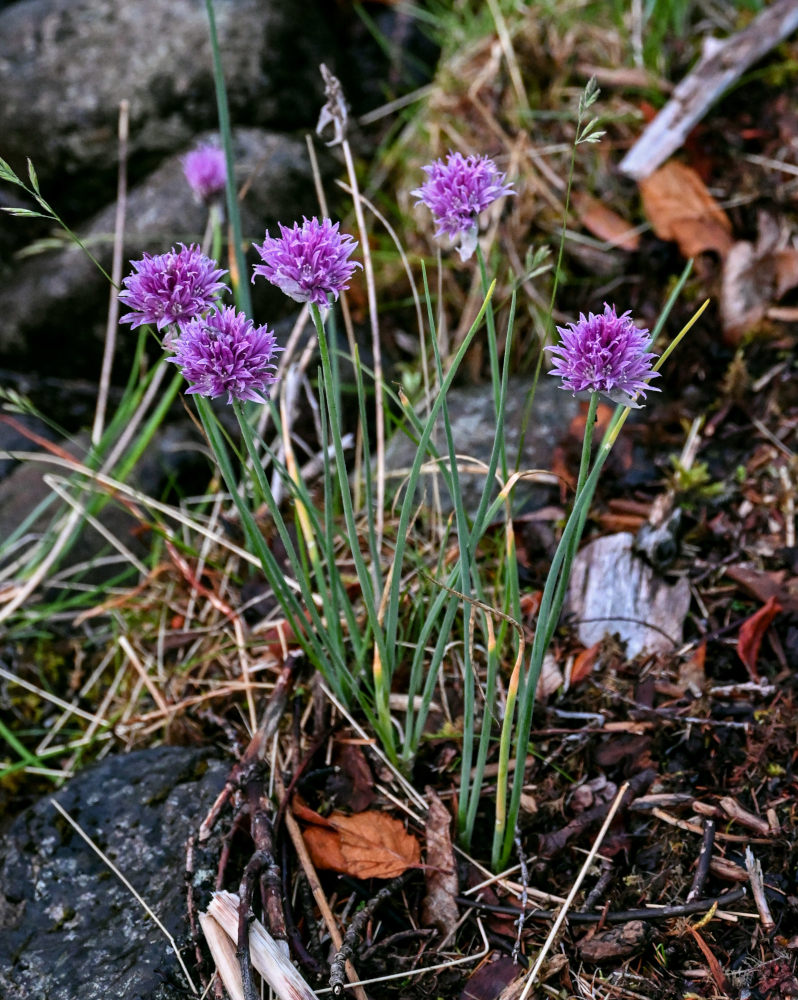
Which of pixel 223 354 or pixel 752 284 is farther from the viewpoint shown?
pixel 752 284

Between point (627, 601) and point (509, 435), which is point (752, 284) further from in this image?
point (627, 601)

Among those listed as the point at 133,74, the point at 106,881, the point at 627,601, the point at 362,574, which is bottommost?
the point at 106,881

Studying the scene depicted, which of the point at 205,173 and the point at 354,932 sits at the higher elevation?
the point at 205,173

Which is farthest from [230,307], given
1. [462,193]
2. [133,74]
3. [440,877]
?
[133,74]

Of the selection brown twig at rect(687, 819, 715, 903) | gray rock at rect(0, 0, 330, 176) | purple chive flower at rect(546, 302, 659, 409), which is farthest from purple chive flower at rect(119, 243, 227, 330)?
gray rock at rect(0, 0, 330, 176)

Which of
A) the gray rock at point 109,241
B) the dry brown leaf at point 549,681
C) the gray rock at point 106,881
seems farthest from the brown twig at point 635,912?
the gray rock at point 109,241

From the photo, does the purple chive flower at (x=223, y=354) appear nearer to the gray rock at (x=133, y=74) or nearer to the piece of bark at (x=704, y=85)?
the piece of bark at (x=704, y=85)

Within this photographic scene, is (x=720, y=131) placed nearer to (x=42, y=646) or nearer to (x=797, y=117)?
(x=797, y=117)

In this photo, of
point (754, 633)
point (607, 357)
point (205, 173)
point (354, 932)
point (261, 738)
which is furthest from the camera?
point (205, 173)
